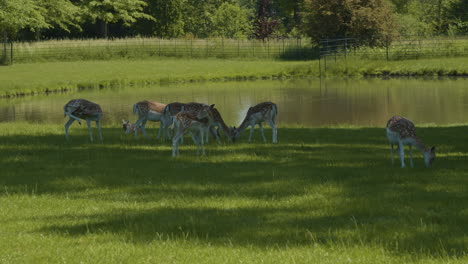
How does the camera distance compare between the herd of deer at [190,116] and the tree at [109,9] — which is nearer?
the herd of deer at [190,116]

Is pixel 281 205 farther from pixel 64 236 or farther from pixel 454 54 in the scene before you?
pixel 454 54

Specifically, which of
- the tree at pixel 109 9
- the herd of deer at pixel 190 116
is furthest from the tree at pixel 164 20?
the herd of deer at pixel 190 116

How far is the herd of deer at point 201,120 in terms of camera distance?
15.5 m

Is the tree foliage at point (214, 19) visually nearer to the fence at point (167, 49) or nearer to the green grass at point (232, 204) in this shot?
→ the fence at point (167, 49)

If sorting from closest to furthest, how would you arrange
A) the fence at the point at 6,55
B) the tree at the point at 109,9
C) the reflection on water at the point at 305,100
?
the reflection on water at the point at 305,100 < the fence at the point at 6,55 < the tree at the point at 109,9

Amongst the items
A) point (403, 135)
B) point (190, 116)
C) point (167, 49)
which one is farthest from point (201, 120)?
point (167, 49)

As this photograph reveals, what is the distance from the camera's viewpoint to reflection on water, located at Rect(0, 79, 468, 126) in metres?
35.1

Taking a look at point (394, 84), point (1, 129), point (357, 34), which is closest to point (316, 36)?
point (357, 34)

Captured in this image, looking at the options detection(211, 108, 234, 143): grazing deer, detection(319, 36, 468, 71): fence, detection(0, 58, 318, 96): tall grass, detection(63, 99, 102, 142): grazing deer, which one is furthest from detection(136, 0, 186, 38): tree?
detection(211, 108, 234, 143): grazing deer

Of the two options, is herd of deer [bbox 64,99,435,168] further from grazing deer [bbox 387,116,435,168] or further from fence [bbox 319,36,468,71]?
fence [bbox 319,36,468,71]

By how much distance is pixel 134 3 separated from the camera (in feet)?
292

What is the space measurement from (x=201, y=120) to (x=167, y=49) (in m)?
63.3

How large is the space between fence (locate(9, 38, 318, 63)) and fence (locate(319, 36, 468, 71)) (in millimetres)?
6338

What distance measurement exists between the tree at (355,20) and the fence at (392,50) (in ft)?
3.72
